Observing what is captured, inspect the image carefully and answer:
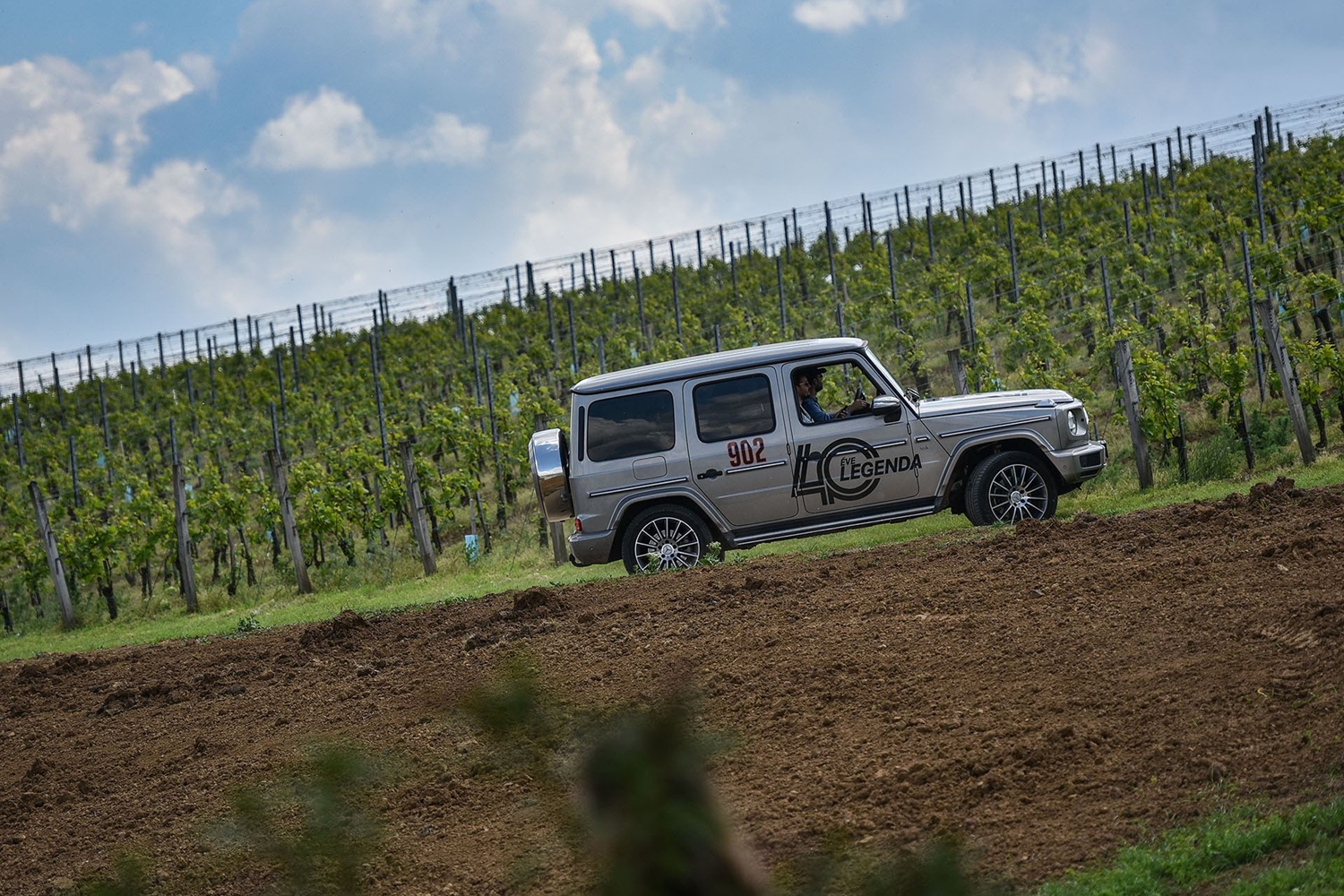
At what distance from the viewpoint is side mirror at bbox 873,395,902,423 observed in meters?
11.2

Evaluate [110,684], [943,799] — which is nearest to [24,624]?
[110,684]

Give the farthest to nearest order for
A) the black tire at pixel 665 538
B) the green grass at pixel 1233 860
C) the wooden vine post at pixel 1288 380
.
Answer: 1. the wooden vine post at pixel 1288 380
2. the black tire at pixel 665 538
3. the green grass at pixel 1233 860

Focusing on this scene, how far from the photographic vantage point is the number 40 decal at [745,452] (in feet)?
37.1

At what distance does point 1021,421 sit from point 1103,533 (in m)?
2.75

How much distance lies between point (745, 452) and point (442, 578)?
20.0ft

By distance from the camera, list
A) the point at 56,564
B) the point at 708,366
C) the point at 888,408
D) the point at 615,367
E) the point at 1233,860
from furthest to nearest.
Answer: the point at 615,367
the point at 56,564
the point at 708,366
the point at 888,408
the point at 1233,860

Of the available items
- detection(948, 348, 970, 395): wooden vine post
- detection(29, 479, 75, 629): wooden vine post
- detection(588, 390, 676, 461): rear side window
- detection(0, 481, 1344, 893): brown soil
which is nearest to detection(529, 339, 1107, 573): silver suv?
detection(588, 390, 676, 461): rear side window

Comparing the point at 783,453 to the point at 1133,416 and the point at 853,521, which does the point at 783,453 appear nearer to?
the point at 853,521

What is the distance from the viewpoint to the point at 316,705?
25.5 ft

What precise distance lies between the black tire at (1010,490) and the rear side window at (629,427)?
8.80 feet

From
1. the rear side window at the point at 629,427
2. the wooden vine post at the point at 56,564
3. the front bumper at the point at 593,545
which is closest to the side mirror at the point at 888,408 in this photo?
the rear side window at the point at 629,427

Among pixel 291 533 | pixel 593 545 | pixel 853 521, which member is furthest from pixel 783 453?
pixel 291 533

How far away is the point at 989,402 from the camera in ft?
37.7

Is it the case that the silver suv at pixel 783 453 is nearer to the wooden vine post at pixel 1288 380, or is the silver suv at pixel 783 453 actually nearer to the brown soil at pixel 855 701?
the brown soil at pixel 855 701
